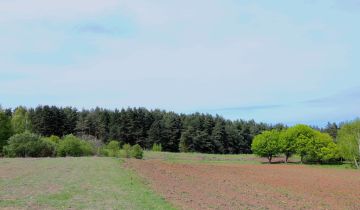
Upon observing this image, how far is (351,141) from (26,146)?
6347 cm

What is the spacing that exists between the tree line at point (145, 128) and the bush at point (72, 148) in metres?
35.4

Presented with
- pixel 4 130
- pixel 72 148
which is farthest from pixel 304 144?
pixel 4 130

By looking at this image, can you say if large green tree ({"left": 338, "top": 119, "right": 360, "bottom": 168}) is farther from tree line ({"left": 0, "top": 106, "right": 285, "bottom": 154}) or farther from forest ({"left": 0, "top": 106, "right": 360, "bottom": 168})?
tree line ({"left": 0, "top": 106, "right": 285, "bottom": 154})

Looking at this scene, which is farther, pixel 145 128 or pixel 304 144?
pixel 145 128

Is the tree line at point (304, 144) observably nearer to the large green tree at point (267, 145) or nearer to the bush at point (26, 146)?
the large green tree at point (267, 145)

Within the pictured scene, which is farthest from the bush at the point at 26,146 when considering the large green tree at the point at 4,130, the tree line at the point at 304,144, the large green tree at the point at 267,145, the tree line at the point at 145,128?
the tree line at the point at 304,144

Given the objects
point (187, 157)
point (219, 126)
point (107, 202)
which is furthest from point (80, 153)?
point (107, 202)

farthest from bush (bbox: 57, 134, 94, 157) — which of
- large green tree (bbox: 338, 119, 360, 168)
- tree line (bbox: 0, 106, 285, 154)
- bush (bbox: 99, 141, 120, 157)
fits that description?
large green tree (bbox: 338, 119, 360, 168)

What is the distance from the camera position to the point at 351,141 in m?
86.1

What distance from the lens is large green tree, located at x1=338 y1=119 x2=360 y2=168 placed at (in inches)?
3366

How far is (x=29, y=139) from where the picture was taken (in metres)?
77.2

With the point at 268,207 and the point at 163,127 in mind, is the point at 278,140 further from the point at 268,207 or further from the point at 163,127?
the point at 268,207

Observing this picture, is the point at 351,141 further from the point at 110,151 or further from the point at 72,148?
the point at 72,148

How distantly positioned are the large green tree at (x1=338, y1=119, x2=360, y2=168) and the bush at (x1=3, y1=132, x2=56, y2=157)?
59.8m
